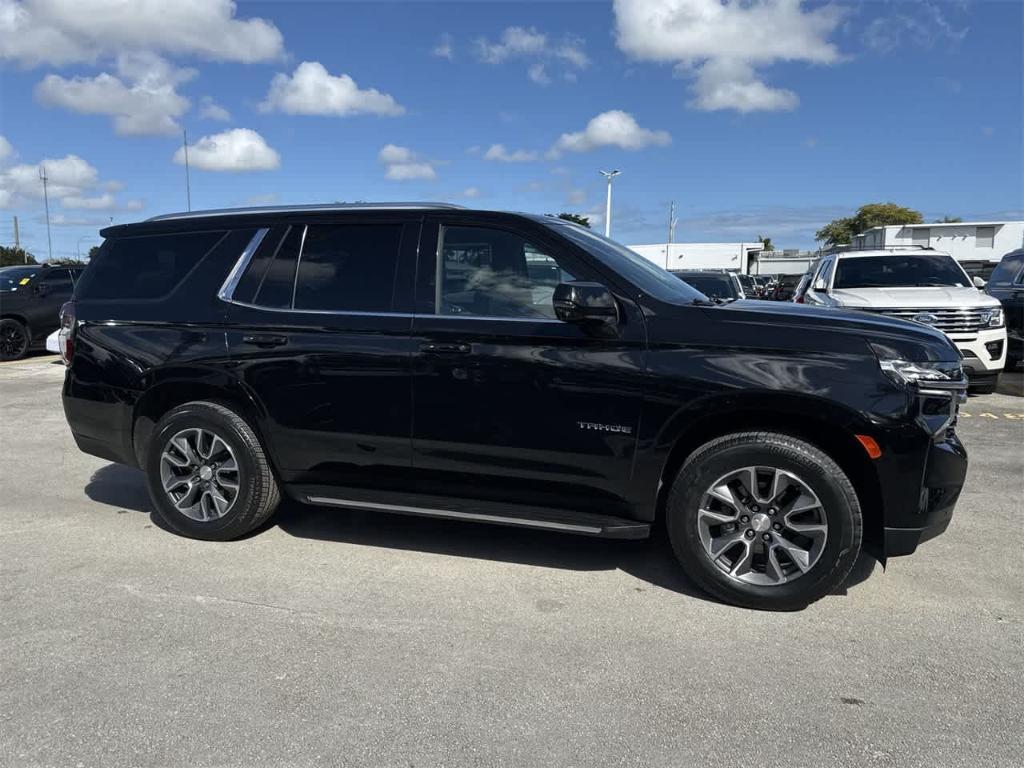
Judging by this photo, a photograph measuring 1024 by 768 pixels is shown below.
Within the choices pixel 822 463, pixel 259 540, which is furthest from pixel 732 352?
pixel 259 540

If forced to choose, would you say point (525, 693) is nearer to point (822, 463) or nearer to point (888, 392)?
point (822, 463)

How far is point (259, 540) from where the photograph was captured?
4730 millimetres

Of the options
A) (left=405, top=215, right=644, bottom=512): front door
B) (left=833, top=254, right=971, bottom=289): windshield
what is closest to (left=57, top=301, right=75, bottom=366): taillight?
(left=405, top=215, right=644, bottom=512): front door

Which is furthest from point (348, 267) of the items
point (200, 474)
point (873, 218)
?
point (873, 218)

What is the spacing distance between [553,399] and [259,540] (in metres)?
2.09

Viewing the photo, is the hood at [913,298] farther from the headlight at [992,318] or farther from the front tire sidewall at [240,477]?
the front tire sidewall at [240,477]

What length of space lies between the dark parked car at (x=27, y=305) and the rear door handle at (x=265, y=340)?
12.1 m

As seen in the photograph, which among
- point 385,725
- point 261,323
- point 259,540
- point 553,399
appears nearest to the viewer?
point 385,725

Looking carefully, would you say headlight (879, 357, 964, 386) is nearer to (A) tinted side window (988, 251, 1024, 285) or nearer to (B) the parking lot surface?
(B) the parking lot surface

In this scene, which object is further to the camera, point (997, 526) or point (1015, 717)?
point (997, 526)

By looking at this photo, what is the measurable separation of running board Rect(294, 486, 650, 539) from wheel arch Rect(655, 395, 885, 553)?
0.99ft

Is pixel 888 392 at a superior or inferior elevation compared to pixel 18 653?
superior

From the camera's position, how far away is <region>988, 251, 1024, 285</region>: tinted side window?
12.9 metres

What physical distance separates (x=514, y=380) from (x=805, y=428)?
1380 millimetres
